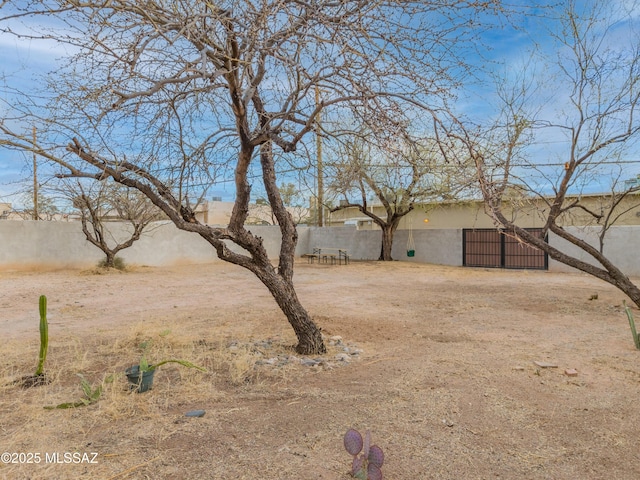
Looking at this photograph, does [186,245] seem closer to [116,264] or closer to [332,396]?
[116,264]

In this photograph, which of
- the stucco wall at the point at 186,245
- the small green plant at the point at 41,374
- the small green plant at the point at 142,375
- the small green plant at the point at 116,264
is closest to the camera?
the small green plant at the point at 142,375

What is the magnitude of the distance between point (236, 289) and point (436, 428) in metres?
7.75

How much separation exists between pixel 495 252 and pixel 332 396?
48.4 feet

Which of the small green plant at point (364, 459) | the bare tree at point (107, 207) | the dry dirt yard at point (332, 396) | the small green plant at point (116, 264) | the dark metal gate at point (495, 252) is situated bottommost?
the dry dirt yard at point (332, 396)

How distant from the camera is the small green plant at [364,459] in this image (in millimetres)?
2025

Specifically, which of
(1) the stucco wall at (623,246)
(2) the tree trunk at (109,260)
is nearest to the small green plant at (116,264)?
(2) the tree trunk at (109,260)

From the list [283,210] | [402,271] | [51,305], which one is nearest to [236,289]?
[51,305]

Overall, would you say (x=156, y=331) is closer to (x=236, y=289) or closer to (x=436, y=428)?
(x=436, y=428)

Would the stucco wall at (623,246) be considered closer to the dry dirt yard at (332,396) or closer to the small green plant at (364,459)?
the dry dirt yard at (332,396)

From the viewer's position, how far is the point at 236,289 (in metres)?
9.95

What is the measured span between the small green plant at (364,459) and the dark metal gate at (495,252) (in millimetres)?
14664

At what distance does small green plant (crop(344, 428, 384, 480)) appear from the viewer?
203cm

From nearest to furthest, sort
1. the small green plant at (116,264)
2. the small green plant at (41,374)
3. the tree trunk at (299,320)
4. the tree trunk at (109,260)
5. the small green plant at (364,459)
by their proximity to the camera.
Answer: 1. the small green plant at (364,459)
2. the small green plant at (41,374)
3. the tree trunk at (299,320)
4. the tree trunk at (109,260)
5. the small green plant at (116,264)

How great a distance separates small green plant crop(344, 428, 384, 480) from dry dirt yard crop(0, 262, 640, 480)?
0.15 meters
